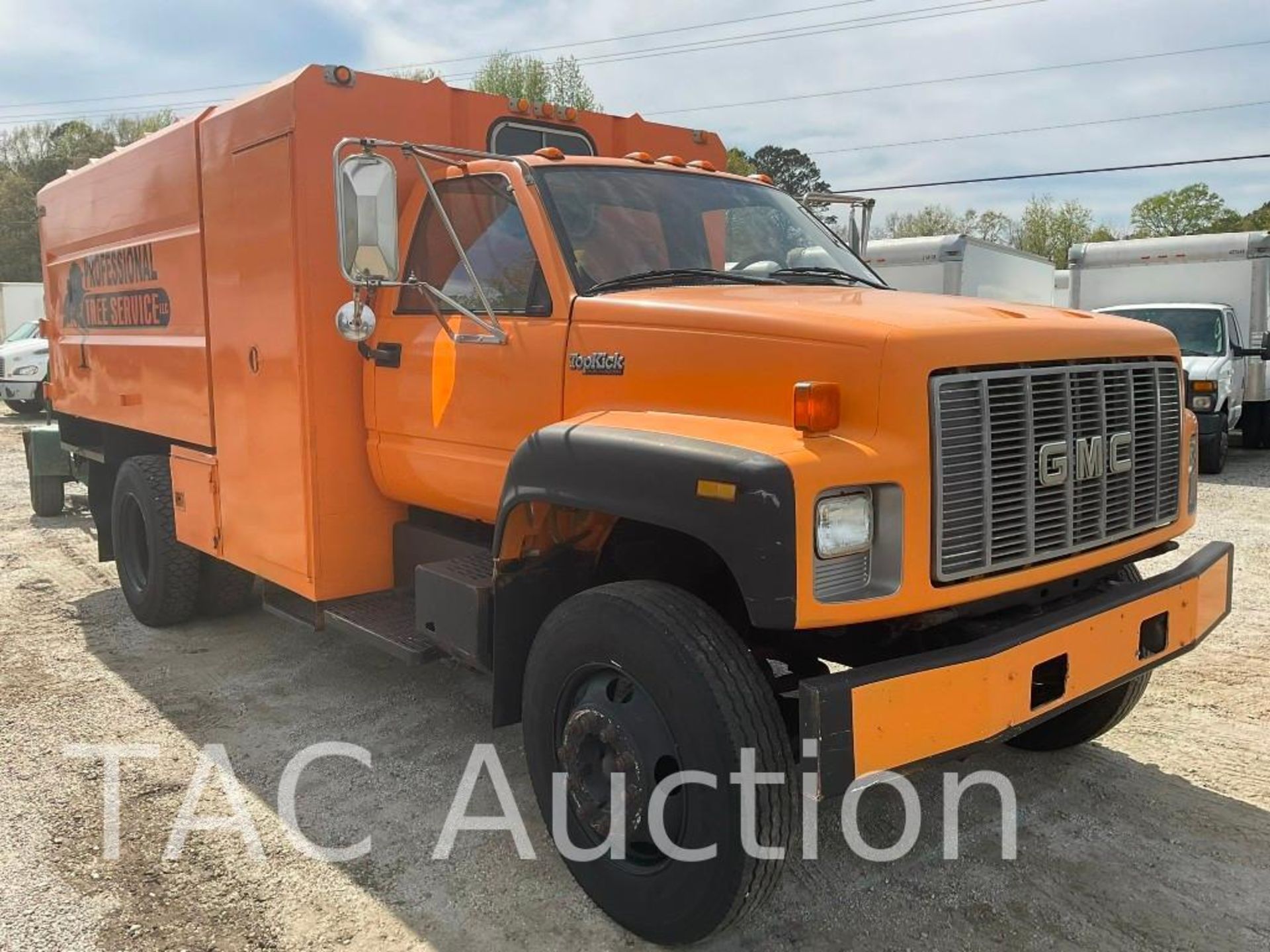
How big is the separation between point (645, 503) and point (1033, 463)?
109cm

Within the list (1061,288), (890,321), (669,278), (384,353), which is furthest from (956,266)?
(890,321)

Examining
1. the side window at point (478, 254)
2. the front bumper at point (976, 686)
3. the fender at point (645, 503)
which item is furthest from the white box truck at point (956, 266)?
the fender at point (645, 503)

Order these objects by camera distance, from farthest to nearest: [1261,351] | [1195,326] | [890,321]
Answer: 1. [1195,326]
2. [1261,351]
3. [890,321]

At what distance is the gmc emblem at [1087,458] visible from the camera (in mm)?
3012

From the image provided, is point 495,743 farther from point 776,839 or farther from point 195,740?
point 776,839

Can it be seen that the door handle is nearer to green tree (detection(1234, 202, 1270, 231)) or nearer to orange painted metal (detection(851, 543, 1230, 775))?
orange painted metal (detection(851, 543, 1230, 775))

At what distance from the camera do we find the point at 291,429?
15.4ft

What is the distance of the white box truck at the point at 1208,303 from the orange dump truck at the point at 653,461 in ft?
32.4

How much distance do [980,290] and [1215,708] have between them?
11026 millimetres

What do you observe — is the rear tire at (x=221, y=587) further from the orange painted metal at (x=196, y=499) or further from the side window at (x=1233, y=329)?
the side window at (x=1233, y=329)

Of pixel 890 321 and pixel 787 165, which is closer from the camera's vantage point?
pixel 890 321

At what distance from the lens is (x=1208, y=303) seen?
14500mm

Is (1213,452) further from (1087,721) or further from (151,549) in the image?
(151,549)

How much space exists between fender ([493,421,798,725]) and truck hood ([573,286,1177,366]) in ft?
1.39
